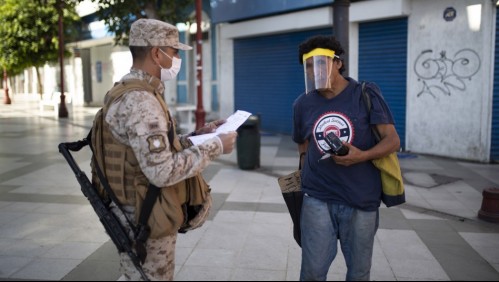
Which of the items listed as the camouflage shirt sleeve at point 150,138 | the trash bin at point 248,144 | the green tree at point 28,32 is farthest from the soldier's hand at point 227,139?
the green tree at point 28,32

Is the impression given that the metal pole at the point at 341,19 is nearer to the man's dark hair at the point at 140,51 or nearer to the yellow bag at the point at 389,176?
the yellow bag at the point at 389,176

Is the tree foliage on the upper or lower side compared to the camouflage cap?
upper

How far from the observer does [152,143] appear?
2100 millimetres

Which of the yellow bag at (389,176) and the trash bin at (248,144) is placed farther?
the trash bin at (248,144)

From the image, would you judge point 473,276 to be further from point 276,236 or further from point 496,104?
point 496,104

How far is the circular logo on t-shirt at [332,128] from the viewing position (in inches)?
105

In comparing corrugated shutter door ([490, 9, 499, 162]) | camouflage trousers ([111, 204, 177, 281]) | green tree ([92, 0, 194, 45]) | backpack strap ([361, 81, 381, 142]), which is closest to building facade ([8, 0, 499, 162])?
corrugated shutter door ([490, 9, 499, 162])

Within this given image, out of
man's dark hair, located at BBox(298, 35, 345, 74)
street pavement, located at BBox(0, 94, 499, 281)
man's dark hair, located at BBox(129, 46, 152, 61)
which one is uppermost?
man's dark hair, located at BBox(298, 35, 345, 74)

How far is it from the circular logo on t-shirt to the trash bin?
569cm

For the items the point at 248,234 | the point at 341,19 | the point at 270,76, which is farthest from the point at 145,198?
the point at 270,76

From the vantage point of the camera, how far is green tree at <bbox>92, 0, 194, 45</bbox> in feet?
37.8

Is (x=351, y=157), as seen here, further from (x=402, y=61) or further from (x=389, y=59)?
(x=389, y=59)

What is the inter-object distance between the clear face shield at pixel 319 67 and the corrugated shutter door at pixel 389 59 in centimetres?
803

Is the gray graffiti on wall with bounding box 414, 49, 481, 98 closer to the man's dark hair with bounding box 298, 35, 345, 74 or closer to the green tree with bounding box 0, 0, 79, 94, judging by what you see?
the man's dark hair with bounding box 298, 35, 345, 74
